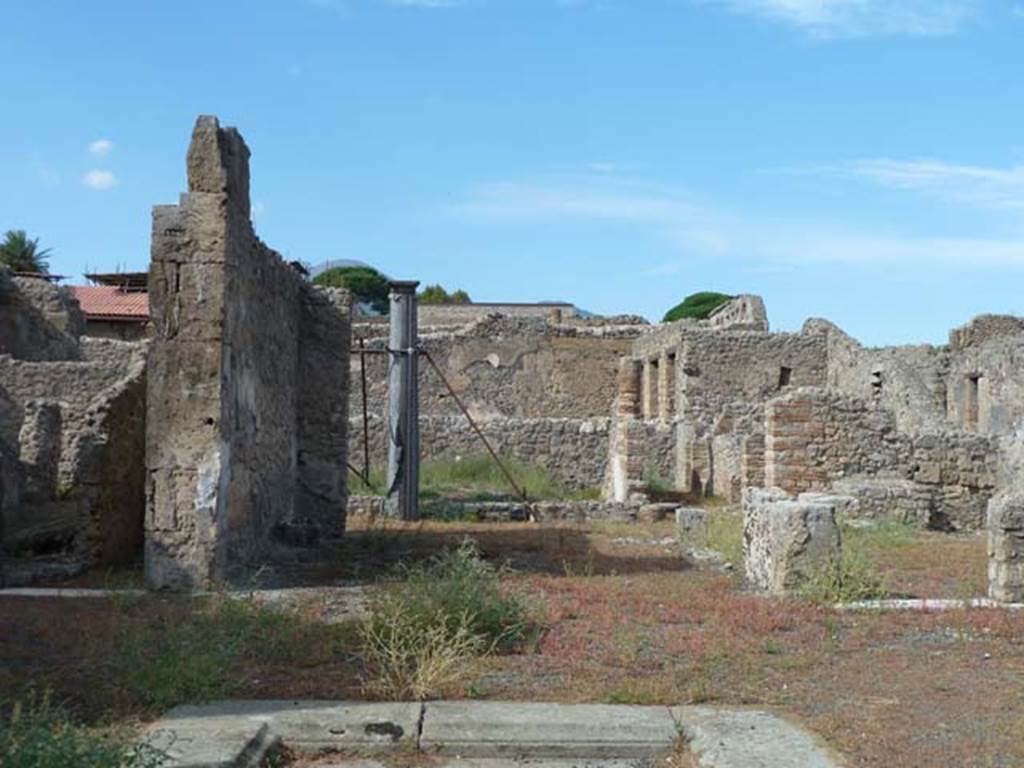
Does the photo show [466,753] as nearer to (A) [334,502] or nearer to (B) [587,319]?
(A) [334,502]

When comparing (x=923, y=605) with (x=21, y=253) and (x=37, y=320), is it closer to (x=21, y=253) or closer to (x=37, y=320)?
(x=37, y=320)

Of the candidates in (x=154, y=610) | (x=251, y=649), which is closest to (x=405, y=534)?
(x=154, y=610)

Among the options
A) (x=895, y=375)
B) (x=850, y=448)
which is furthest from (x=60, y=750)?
(x=895, y=375)

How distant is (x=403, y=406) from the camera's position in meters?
16.6

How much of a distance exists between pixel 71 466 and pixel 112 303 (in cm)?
3156

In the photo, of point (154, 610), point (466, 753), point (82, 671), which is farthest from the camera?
point (154, 610)

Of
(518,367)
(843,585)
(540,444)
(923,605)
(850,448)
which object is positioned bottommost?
(923,605)

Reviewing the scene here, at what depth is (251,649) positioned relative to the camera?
6.91 metres

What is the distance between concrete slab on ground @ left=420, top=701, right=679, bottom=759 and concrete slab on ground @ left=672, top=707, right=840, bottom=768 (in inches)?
5.1

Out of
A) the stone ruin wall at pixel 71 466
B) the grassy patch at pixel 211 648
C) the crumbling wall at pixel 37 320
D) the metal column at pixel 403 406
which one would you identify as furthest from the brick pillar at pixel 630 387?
the grassy patch at pixel 211 648

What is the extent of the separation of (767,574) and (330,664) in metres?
4.24

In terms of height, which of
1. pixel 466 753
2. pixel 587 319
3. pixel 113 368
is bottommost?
pixel 466 753

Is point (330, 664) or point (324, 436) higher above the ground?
point (324, 436)

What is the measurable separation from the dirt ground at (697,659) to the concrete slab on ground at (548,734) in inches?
18.8
